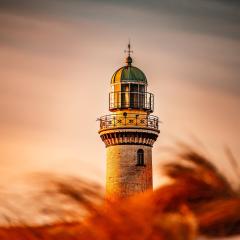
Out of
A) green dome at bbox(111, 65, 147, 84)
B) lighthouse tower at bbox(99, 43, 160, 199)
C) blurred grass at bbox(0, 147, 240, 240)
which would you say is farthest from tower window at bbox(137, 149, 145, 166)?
blurred grass at bbox(0, 147, 240, 240)

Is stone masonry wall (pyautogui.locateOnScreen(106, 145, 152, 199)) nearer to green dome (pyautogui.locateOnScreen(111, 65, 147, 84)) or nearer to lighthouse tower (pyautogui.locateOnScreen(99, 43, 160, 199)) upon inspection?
lighthouse tower (pyautogui.locateOnScreen(99, 43, 160, 199))

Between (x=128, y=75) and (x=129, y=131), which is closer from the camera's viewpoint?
(x=128, y=75)

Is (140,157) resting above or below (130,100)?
below

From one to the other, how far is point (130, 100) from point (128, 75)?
1279 mm

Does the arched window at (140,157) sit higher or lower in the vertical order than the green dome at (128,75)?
lower

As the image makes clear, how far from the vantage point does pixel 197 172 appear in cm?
406

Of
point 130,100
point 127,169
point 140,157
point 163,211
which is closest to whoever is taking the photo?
point 163,211

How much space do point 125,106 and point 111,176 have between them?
3546mm

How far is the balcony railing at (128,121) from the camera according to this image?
46000mm

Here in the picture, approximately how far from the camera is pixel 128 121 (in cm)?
4656

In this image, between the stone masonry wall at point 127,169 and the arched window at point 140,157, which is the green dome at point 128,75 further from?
the arched window at point 140,157

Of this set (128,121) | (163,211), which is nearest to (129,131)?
(128,121)

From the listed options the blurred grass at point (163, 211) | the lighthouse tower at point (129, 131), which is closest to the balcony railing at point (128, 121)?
the lighthouse tower at point (129, 131)

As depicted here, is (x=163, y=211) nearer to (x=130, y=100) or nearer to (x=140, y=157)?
(x=130, y=100)
